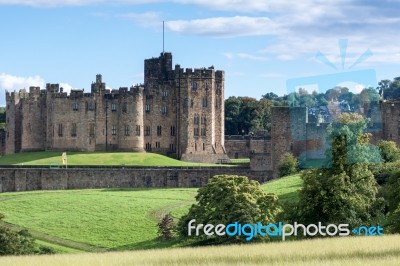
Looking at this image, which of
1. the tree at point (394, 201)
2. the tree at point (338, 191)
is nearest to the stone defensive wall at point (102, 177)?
the tree at point (394, 201)

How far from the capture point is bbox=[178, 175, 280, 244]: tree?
59062mm

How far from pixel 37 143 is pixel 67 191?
28.5 meters

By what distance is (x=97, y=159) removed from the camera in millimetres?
113500

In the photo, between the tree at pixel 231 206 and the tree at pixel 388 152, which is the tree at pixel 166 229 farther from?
the tree at pixel 388 152

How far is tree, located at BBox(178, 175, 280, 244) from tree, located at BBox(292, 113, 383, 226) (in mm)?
5435

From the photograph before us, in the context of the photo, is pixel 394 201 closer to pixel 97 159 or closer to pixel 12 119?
pixel 97 159

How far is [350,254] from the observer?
41062 millimetres

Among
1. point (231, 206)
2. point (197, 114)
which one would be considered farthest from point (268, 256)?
point (197, 114)

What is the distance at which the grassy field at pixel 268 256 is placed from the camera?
39.5m

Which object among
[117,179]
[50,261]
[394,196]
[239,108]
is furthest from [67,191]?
[239,108]

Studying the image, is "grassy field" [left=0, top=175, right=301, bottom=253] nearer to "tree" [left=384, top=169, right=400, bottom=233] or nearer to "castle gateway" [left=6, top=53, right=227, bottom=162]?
"tree" [left=384, top=169, right=400, bottom=233]

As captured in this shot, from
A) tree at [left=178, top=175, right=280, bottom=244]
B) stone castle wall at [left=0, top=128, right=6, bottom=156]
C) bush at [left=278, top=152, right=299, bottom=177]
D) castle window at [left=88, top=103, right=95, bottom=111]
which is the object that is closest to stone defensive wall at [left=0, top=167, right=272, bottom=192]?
bush at [left=278, top=152, right=299, bottom=177]

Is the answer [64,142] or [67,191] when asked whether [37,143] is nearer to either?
[64,142]

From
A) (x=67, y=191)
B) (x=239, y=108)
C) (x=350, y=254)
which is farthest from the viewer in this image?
(x=239, y=108)
